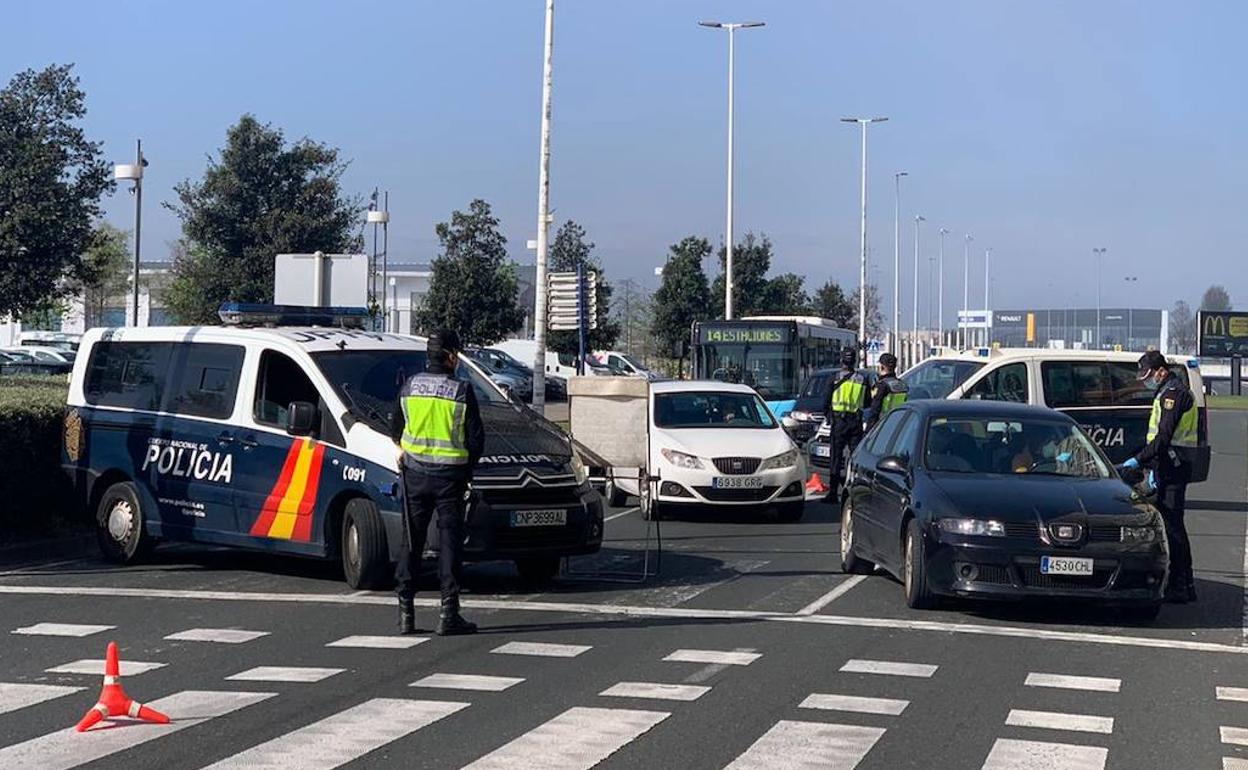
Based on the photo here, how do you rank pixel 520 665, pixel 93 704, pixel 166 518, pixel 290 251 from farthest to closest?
pixel 290 251, pixel 166 518, pixel 520 665, pixel 93 704

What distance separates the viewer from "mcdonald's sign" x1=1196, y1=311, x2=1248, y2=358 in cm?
8219

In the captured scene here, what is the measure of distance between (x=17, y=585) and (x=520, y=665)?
5.18m

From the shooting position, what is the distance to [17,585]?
12.1 metres

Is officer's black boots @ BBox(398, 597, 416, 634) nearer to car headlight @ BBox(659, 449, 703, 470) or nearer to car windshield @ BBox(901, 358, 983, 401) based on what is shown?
car headlight @ BBox(659, 449, 703, 470)

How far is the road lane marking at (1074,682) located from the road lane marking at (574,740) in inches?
91.5

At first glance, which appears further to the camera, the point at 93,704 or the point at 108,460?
the point at 108,460

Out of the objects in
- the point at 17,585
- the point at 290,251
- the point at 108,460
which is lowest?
the point at 17,585

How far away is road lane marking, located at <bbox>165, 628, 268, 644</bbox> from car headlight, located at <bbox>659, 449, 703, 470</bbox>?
25.2ft

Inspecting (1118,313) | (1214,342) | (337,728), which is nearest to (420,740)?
(337,728)

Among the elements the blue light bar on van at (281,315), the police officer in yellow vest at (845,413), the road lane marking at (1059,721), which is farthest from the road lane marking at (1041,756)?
the police officer in yellow vest at (845,413)

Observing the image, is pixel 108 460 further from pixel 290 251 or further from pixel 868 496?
pixel 290 251

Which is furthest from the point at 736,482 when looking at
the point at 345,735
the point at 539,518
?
the point at 345,735

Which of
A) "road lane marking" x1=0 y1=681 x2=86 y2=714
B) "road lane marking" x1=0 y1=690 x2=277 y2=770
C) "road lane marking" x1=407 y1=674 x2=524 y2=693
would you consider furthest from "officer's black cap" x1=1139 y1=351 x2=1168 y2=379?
"road lane marking" x1=0 y1=681 x2=86 y2=714

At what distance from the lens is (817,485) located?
22094 mm
